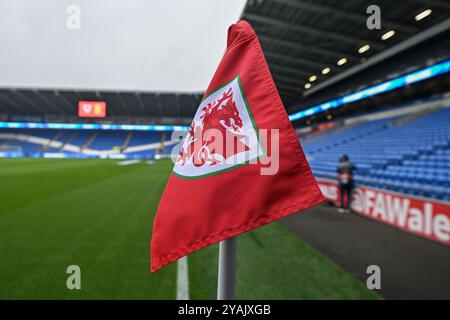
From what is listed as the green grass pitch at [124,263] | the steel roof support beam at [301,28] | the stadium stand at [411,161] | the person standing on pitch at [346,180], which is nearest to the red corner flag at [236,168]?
the green grass pitch at [124,263]

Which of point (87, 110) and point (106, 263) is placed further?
point (87, 110)

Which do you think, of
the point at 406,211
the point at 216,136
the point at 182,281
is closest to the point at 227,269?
the point at 216,136

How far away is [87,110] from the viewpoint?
17219mm

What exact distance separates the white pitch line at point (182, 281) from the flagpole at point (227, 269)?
1.77 m

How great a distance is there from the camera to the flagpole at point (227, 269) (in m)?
0.67

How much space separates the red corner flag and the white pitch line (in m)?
1.78

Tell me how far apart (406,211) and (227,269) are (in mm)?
4960

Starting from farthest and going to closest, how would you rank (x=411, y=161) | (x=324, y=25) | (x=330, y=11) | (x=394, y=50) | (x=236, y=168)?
(x=394, y=50) → (x=324, y=25) → (x=330, y=11) → (x=411, y=161) → (x=236, y=168)

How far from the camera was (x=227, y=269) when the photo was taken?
2.21ft

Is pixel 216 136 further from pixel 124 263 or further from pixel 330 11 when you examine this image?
pixel 330 11

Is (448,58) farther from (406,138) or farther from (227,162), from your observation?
(227,162)

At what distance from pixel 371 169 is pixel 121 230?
7.27 meters

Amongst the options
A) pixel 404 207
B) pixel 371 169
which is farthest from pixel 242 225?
pixel 371 169

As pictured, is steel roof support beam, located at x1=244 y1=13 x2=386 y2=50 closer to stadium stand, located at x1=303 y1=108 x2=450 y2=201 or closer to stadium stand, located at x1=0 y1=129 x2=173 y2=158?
stadium stand, located at x1=303 y1=108 x2=450 y2=201
